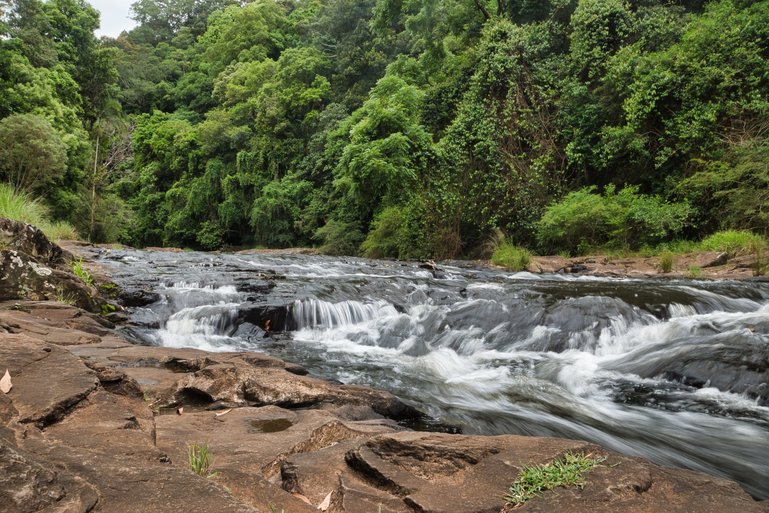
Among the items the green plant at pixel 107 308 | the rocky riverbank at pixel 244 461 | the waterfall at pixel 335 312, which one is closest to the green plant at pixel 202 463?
the rocky riverbank at pixel 244 461

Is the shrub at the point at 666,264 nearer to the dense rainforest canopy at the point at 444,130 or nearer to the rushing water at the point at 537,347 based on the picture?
the dense rainforest canopy at the point at 444,130

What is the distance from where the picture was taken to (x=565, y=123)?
698 inches

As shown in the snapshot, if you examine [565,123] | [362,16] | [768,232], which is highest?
[362,16]

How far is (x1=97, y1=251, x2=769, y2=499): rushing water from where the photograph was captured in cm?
442

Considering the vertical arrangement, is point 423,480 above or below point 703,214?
below

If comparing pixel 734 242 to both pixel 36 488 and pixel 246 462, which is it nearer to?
pixel 246 462

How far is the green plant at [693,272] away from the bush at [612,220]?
74.9 inches

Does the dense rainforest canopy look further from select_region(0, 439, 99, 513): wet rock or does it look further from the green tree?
select_region(0, 439, 99, 513): wet rock

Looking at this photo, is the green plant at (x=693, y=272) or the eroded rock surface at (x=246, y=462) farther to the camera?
the green plant at (x=693, y=272)

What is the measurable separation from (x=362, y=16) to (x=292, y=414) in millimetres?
34337

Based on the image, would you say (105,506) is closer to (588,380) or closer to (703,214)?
(588,380)

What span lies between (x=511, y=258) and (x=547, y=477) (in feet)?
43.0

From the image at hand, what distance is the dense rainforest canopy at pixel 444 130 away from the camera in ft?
45.9

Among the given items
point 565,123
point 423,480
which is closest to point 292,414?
point 423,480
